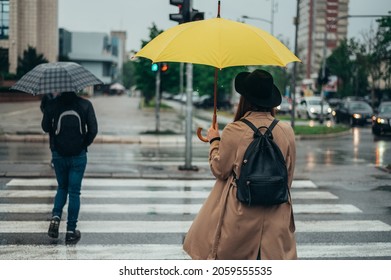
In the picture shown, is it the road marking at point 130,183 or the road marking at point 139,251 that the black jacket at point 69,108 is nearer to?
the road marking at point 139,251

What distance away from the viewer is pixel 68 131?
6.73 meters

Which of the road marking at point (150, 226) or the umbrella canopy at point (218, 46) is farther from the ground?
the umbrella canopy at point (218, 46)

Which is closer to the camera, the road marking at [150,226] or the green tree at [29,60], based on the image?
the road marking at [150,226]

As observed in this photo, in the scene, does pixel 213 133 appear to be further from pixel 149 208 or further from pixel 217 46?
pixel 149 208

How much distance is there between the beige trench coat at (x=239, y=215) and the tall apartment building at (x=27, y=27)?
3987 centimetres

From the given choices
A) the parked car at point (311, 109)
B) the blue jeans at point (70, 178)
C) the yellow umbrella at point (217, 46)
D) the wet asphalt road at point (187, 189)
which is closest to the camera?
the yellow umbrella at point (217, 46)

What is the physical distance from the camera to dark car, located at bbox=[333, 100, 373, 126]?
3616 cm

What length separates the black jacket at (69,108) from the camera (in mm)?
6777

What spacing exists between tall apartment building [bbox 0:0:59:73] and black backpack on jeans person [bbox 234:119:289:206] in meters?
40.1

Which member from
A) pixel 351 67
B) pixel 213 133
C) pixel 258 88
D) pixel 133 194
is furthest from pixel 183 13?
pixel 351 67

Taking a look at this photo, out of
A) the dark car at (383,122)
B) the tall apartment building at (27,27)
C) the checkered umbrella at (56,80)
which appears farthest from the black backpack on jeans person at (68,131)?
the tall apartment building at (27,27)

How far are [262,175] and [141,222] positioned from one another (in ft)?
15.2

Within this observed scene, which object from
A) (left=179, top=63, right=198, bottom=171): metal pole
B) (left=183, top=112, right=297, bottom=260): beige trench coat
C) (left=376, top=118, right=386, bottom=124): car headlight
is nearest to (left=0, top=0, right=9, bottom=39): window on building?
(left=376, top=118, right=386, bottom=124): car headlight
